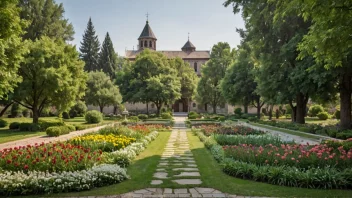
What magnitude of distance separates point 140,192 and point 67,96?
18.5 metres

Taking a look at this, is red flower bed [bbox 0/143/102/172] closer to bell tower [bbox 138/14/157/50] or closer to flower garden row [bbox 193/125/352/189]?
flower garden row [bbox 193/125/352/189]

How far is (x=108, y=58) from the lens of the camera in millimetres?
66000

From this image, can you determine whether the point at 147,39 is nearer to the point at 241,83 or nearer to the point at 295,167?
the point at 241,83

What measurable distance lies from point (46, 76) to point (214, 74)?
101ft

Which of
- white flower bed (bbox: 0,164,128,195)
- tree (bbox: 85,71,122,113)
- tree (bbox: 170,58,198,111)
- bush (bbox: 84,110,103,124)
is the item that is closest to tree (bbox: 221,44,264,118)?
bush (bbox: 84,110,103,124)

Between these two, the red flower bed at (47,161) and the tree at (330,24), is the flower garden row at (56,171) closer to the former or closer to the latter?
the red flower bed at (47,161)

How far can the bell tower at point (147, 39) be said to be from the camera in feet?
236

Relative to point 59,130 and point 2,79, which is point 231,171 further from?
point 59,130

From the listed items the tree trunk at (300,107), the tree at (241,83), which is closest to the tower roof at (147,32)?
the tree at (241,83)

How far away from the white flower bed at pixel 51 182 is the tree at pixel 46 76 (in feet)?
49.9

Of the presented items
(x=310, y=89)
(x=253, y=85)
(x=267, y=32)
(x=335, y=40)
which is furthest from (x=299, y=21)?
(x=253, y=85)

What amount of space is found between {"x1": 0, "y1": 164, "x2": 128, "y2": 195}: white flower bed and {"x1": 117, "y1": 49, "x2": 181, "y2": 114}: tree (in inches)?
1087

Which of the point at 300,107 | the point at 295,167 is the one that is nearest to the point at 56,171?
the point at 295,167

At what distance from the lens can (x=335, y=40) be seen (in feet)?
23.0
